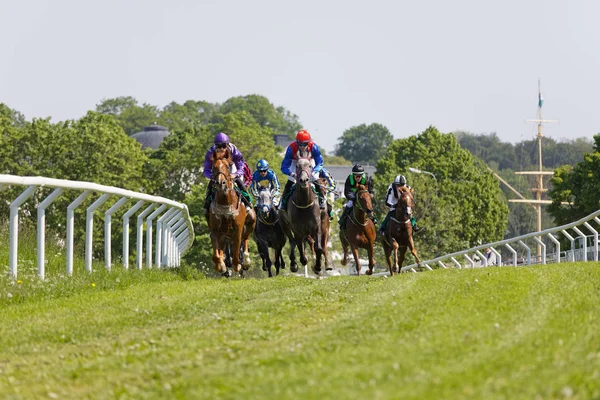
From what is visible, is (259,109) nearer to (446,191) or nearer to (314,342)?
(446,191)

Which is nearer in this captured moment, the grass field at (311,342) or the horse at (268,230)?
the grass field at (311,342)

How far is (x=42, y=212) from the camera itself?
13820mm

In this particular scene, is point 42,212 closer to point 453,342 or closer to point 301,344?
point 301,344

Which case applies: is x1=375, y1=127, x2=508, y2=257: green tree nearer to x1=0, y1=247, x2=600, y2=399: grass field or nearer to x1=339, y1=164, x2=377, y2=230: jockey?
x1=339, y1=164, x2=377, y2=230: jockey

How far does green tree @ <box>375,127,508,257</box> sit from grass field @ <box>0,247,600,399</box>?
60786mm

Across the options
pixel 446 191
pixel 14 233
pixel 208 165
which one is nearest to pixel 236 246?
pixel 208 165

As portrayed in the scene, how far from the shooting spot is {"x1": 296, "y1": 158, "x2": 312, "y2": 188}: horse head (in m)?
19.6

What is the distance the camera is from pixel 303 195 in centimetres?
2033

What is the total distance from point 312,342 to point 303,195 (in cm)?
1181

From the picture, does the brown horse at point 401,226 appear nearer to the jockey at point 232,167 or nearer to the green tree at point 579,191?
the jockey at point 232,167

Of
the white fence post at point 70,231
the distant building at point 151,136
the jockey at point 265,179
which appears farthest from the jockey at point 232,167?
the distant building at point 151,136

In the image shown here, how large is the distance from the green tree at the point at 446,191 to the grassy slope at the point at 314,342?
60.9 meters

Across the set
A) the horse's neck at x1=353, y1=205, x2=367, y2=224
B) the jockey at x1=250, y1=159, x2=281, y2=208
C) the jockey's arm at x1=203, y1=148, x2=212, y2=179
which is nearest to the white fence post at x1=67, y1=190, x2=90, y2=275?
the jockey's arm at x1=203, y1=148, x2=212, y2=179

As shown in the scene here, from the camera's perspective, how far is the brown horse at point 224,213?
18.5m
